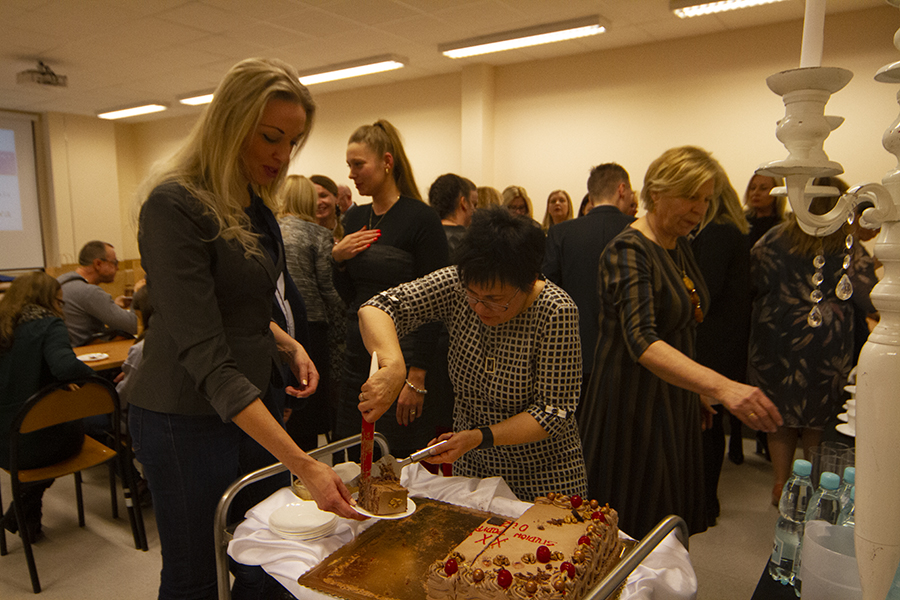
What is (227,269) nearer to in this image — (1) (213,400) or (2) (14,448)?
(1) (213,400)

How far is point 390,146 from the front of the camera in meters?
2.15

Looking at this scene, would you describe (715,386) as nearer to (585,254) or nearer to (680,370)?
(680,370)

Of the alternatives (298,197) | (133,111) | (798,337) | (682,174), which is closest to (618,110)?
(798,337)

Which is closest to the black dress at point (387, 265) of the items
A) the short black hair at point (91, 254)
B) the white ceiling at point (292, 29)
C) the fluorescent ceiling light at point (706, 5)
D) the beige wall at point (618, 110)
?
the short black hair at point (91, 254)

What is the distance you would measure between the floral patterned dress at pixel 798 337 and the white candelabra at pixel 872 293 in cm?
215

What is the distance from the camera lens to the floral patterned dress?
2605mm

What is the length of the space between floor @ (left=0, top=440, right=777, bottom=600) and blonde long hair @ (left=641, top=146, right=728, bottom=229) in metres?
1.52

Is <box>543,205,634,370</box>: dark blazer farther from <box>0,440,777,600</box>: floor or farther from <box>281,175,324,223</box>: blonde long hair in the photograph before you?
<box>281,175,324,223</box>: blonde long hair

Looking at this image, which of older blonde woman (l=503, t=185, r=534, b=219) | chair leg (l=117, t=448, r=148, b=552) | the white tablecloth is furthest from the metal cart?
older blonde woman (l=503, t=185, r=534, b=219)

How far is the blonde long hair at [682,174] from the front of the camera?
1.66m

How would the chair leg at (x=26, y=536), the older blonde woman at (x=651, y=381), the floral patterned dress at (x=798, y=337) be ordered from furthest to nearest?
1. the floral patterned dress at (x=798, y=337)
2. the chair leg at (x=26, y=536)
3. the older blonde woman at (x=651, y=381)

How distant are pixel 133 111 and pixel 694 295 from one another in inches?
325

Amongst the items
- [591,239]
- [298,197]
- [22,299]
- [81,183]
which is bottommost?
[22,299]

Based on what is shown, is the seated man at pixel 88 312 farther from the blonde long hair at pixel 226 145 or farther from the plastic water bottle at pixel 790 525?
the plastic water bottle at pixel 790 525
